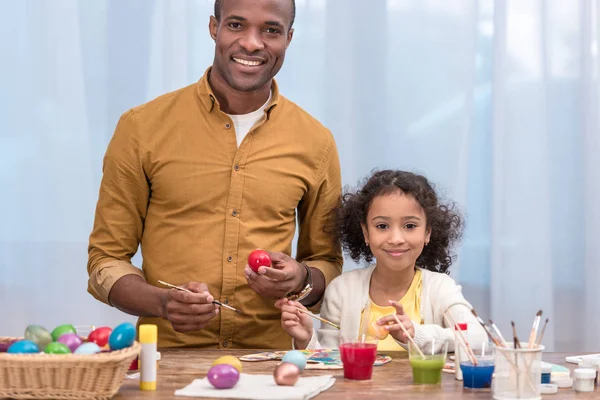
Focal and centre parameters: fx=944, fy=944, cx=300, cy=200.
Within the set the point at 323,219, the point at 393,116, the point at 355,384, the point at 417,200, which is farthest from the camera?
the point at 393,116

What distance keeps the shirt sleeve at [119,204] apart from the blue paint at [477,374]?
3.32 feet

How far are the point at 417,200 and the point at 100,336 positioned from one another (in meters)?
1.07

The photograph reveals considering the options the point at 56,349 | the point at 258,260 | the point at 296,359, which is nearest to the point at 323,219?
the point at 258,260

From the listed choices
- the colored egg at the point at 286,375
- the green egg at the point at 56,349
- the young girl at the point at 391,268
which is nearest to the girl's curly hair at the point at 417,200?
the young girl at the point at 391,268

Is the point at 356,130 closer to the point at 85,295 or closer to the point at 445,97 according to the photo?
the point at 445,97

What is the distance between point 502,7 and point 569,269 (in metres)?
0.97

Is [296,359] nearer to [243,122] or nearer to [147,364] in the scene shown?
[147,364]

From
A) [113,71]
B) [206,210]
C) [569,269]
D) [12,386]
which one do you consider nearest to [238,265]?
[206,210]

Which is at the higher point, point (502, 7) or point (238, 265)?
point (502, 7)

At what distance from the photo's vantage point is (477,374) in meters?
1.84

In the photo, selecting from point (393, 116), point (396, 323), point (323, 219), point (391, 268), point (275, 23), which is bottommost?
point (396, 323)

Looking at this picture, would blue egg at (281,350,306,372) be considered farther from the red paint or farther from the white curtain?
the white curtain

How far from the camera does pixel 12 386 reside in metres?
1.66

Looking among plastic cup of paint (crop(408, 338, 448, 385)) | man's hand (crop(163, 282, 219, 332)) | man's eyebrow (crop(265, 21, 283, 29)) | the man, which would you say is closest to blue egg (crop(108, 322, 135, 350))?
man's hand (crop(163, 282, 219, 332))
